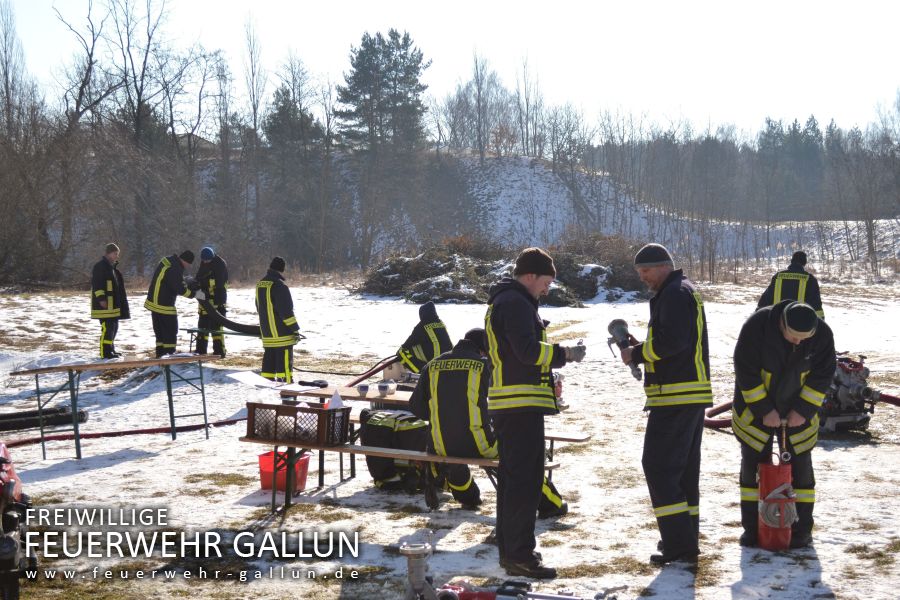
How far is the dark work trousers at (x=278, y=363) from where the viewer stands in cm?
1143

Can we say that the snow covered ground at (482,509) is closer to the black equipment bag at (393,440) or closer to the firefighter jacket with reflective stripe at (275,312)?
the black equipment bag at (393,440)

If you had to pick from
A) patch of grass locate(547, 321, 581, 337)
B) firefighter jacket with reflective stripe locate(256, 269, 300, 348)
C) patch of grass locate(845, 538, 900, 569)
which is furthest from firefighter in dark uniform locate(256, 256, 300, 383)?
patch of grass locate(845, 538, 900, 569)

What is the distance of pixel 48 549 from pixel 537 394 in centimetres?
334

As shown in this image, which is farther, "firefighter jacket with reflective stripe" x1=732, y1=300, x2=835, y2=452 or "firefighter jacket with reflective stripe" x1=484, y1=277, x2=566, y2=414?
"firefighter jacket with reflective stripe" x1=732, y1=300, x2=835, y2=452

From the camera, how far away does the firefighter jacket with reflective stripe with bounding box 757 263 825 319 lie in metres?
9.23

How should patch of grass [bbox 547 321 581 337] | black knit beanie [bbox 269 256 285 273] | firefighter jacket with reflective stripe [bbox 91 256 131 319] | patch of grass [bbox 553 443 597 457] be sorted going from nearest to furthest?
patch of grass [bbox 553 443 597 457] → black knit beanie [bbox 269 256 285 273] → firefighter jacket with reflective stripe [bbox 91 256 131 319] → patch of grass [bbox 547 321 581 337]

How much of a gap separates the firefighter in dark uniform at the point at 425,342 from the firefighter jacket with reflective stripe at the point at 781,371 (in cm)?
378

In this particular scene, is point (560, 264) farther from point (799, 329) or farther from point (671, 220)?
point (671, 220)

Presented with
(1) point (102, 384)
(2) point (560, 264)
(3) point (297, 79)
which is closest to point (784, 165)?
(3) point (297, 79)

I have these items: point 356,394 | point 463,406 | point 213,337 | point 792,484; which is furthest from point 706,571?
point 213,337

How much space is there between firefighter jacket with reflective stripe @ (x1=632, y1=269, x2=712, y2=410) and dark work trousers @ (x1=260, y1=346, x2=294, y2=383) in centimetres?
741

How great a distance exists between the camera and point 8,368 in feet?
45.4

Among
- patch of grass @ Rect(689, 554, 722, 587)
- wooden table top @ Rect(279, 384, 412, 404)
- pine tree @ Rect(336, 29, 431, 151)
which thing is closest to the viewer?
patch of grass @ Rect(689, 554, 722, 587)

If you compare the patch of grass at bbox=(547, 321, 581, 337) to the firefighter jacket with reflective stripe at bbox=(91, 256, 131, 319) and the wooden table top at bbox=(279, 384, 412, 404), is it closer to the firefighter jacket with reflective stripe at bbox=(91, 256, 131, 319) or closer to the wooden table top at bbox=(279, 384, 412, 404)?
the firefighter jacket with reflective stripe at bbox=(91, 256, 131, 319)
